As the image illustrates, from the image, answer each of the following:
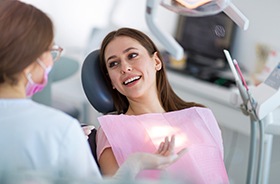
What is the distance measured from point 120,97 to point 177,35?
176cm

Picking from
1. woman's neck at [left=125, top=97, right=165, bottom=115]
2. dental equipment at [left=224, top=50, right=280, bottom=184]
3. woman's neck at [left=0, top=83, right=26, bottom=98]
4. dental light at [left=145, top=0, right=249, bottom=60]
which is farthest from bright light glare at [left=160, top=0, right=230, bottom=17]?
woman's neck at [left=0, top=83, right=26, bottom=98]

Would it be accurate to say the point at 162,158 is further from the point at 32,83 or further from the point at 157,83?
the point at 157,83

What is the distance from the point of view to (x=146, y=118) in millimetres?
1717

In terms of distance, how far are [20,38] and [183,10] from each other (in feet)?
2.06

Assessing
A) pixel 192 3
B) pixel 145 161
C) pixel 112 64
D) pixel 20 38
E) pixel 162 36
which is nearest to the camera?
pixel 20 38

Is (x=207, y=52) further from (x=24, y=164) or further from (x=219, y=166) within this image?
(x=24, y=164)

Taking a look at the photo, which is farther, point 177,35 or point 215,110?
point 177,35

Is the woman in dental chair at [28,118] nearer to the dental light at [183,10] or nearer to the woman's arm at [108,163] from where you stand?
the woman's arm at [108,163]

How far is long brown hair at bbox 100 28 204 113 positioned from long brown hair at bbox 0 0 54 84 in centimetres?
65

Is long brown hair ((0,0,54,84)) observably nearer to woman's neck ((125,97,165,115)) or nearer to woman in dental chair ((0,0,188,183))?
woman in dental chair ((0,0,188,183))

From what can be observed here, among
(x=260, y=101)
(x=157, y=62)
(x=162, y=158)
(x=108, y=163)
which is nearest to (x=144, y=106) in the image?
(x=157, y=62)

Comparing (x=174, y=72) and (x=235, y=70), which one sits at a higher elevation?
(x=235, y=70)

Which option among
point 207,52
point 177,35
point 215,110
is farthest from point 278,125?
point 177,35

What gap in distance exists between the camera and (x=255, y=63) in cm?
307
